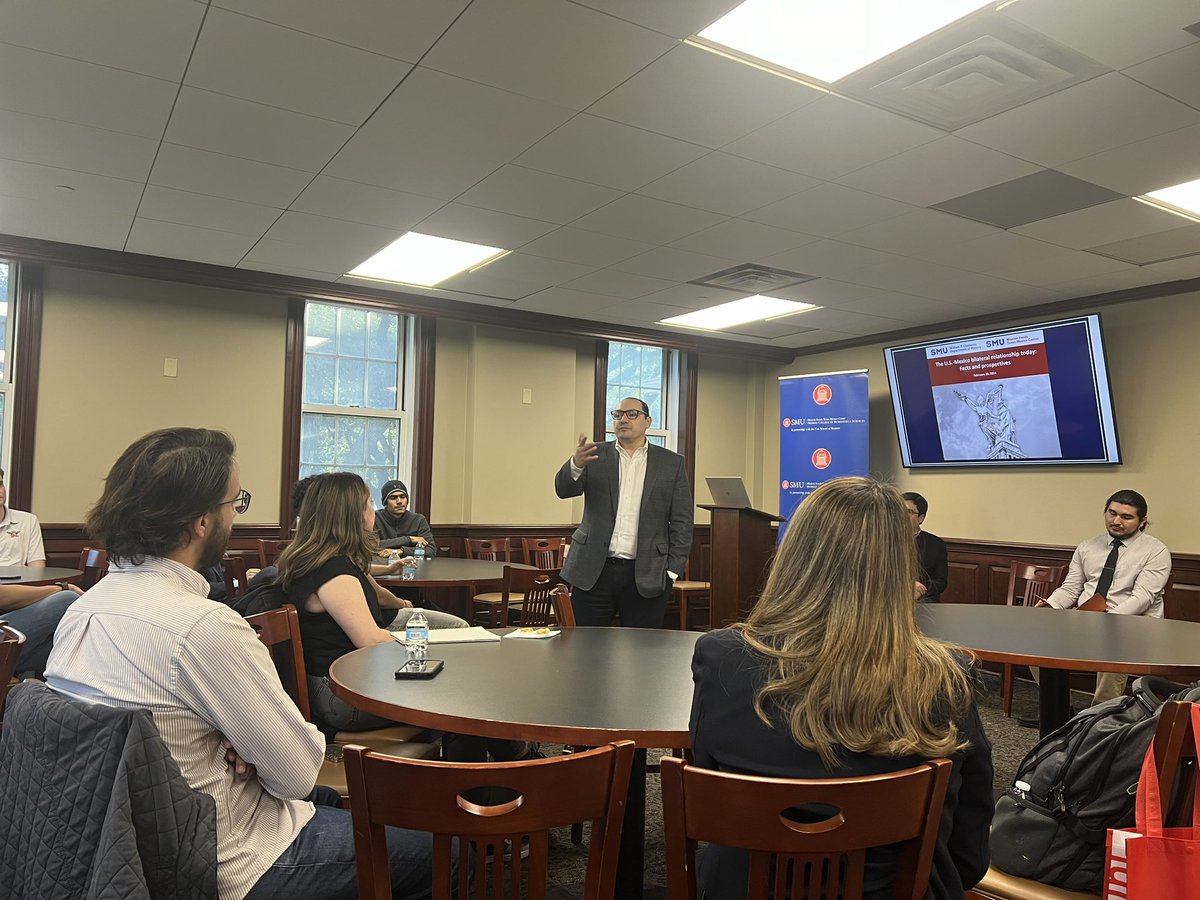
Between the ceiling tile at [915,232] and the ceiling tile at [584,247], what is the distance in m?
1.25

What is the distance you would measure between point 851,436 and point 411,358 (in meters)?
3.85

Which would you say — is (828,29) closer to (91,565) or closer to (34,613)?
(34,613)

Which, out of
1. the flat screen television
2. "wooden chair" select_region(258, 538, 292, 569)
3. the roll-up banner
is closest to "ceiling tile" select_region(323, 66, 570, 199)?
"wooden chair" select_region(258, 538, 292, 569)

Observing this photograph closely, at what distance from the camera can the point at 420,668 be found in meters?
2.05

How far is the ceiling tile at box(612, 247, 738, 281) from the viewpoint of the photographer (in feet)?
17.8

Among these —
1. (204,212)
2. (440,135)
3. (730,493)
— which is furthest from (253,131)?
(730,493)

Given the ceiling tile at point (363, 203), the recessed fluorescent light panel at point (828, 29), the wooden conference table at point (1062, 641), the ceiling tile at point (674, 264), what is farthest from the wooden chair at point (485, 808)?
A: the ceiling tile at point (674, 264)

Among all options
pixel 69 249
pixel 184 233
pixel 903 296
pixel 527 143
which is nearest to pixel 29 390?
pixel 69 249

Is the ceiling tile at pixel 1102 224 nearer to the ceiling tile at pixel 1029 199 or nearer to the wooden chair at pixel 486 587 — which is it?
the ceiling tile at pixel 1029 199

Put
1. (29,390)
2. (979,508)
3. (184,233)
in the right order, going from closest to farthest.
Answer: (184,233)
(29,390)
(979,508)

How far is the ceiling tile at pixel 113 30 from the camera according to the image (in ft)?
9.07

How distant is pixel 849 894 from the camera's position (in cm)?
117

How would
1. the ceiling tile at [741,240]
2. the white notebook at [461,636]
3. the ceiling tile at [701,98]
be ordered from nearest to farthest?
the white notebook at [461,636] → the ceiling tile at [701,98] → the ceiling tile at [741,240]

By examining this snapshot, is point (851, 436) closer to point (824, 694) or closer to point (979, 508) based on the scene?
point (979, 508)
